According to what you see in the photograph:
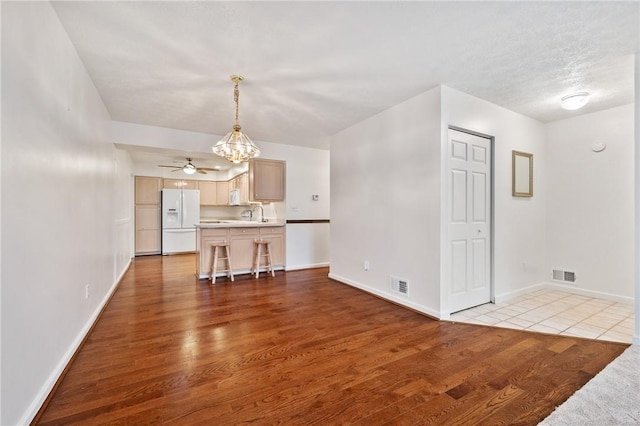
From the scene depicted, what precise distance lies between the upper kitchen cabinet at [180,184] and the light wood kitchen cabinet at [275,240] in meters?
3.90

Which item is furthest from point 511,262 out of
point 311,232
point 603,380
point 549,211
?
point 311,232

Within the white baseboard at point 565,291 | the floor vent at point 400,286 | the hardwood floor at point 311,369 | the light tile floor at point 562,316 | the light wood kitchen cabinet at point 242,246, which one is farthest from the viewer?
the light wood kitchen cabinet at point 242,246

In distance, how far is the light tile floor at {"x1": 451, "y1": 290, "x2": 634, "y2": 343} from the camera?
2.56 m

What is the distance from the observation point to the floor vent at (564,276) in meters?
3.80

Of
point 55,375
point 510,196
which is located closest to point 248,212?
point 55,375

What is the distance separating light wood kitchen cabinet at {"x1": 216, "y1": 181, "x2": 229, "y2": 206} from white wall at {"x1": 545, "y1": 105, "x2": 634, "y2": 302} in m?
7.39

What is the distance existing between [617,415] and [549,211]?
328cm

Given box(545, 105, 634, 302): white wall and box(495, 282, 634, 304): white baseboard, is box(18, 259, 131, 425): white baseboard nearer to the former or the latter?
box(495, 282, 634, 304): white baseboard

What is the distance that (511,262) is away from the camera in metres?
3.54

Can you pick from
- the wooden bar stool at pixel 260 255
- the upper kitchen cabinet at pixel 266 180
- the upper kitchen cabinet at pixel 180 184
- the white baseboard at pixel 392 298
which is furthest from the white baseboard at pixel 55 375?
the upper kitchen cabinet at pixel 180 184

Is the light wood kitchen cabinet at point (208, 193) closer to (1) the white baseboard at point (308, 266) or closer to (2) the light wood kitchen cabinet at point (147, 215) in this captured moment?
(2) the light wood kitchen cabinet at point (147, 215)

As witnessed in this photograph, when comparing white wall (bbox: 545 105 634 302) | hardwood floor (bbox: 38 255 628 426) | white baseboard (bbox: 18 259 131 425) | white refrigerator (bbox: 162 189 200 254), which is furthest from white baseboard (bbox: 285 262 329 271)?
white wall (bbox: 545 105 634 302)

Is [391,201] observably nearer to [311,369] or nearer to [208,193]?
[311,369]

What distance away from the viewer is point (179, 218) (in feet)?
23.9
